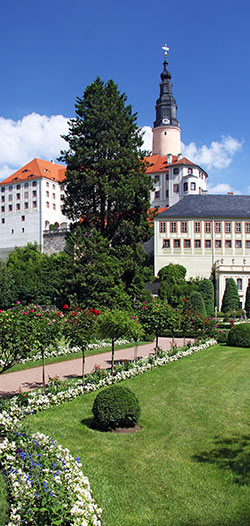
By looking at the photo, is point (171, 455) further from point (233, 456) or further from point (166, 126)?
point (166, 126)

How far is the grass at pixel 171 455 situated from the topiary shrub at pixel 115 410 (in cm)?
28

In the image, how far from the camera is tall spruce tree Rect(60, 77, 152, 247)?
101 feet

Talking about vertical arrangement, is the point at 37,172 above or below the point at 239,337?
above

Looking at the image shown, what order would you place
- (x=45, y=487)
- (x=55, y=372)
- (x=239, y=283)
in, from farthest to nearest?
Answer: (x=239, y=283), (x=55, y=372), (x=45, y=487)

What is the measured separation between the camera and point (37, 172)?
8862 cm

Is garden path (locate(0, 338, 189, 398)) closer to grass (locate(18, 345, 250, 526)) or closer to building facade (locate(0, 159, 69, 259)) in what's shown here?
grass (locate(18, 345, 250, 526))

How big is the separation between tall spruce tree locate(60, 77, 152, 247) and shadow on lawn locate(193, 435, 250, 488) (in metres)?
22.1

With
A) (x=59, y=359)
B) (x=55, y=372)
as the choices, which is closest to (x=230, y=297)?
(x=59, y=359)

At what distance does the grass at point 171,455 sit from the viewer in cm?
645

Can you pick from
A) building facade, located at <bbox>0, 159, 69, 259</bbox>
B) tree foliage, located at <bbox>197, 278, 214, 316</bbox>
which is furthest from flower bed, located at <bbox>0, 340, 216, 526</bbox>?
building facade, located at <bbox>0, 159, 69, 259</bbox>

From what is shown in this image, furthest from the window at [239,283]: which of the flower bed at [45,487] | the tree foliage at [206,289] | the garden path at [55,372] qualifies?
the flower bed at [45,487]

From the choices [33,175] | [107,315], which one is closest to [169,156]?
[33,175]

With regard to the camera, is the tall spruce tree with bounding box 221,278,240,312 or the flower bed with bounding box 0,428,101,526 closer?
the flower bed with bounding box 0,428,101,526

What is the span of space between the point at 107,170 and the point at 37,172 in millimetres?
60535
